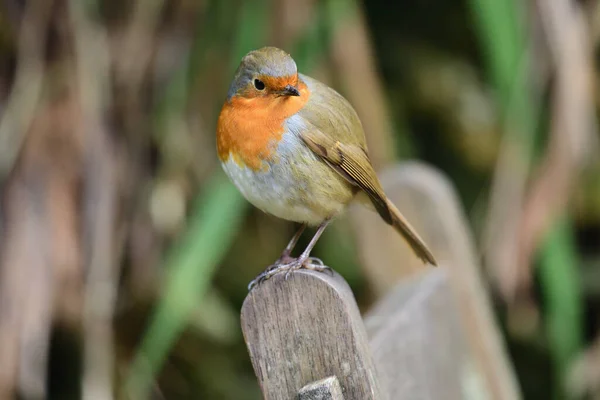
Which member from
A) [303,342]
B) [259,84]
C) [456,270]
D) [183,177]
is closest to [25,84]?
[183,177]

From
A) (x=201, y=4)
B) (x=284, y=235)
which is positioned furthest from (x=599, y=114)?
(x=201, y=4)

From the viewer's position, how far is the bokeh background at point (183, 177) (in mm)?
2203

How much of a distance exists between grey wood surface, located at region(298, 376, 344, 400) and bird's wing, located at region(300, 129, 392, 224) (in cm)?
57

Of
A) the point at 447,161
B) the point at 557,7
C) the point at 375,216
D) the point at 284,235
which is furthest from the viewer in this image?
the point at 447,161

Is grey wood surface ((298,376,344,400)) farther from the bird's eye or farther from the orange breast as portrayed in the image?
the bird's eye

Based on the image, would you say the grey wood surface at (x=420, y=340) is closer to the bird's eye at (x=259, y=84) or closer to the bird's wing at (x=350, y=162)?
the bird's wing at (x=350, y=162)

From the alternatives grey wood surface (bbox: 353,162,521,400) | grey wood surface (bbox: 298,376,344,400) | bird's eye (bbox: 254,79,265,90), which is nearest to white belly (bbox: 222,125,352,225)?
bird's eye (bbox: 254,79,265,90)

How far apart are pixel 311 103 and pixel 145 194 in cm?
105

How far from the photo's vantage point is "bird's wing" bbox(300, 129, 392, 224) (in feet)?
4.95

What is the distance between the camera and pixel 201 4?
8.13 ft

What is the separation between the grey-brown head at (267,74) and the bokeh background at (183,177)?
27.9 inches

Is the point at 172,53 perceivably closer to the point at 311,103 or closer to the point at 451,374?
the point at 311,103

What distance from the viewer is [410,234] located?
5.39 ft

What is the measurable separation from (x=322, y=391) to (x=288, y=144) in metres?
0.58
